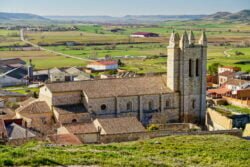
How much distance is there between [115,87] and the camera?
129 ft

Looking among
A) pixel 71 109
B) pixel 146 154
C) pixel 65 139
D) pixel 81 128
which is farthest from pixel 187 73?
pixel 146 154

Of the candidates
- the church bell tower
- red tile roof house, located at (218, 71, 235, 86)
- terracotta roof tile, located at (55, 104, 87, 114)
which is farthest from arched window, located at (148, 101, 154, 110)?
red tile roof house, located at (218, 71, 235, 86)

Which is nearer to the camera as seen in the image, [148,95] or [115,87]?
[115,87]

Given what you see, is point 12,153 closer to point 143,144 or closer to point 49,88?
point 143,144

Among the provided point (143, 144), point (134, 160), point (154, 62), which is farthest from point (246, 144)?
point (154, 62)

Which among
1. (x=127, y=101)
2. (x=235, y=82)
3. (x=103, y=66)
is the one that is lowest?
(x=103, y=66)

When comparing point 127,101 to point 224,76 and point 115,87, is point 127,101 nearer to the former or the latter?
point 115,87

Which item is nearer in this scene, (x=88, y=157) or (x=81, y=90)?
(x=88, y=157)

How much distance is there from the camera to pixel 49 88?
3784cm

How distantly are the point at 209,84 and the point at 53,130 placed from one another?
3749 cm

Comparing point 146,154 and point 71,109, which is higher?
point 146,154

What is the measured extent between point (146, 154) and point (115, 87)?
52.5 feet

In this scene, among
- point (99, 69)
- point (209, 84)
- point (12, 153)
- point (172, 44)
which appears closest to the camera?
point (12, 153)

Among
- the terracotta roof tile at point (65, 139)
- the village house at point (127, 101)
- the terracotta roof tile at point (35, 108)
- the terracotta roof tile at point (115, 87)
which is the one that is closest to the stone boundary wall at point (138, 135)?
the village house at point (127, 101)
